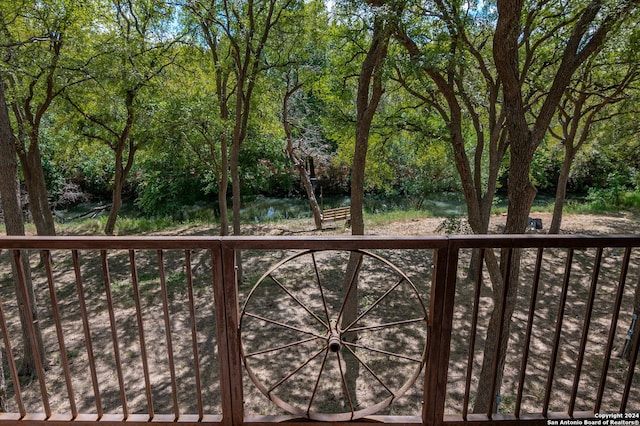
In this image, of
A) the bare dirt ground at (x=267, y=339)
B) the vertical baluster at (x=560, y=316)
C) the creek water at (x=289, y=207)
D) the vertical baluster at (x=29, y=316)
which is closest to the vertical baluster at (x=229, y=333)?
the bare dirt ground at (x=267, y=339)

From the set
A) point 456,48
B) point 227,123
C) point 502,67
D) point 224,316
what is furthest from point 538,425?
point 227,123

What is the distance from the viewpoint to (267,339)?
511cm

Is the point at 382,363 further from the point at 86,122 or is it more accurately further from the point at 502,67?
the point at 86,122

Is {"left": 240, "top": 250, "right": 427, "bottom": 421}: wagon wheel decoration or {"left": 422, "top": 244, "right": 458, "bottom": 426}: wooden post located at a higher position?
{"left": 422, "top": 244, "right": 458, "bottom": 426}: wooden post

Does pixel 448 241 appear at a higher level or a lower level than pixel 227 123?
lower

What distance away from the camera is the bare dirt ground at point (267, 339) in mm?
3982

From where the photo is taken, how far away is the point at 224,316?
1.48m

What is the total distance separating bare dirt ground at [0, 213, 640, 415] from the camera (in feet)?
13.1

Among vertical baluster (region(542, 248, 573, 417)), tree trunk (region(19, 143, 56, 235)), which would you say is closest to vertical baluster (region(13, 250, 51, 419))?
vertical baluster (region(542, 248, 573, 417))

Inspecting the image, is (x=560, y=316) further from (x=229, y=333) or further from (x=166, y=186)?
(x=166, y=186)

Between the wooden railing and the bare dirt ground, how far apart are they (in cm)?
2

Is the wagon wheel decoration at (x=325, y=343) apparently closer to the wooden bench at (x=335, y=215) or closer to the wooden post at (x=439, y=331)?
the wooden post at (x=439, y=331)

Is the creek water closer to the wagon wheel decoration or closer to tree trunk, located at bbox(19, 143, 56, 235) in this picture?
tree trunk, located at bbox(19, 143, 56, 235)

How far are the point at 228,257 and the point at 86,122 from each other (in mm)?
8569
